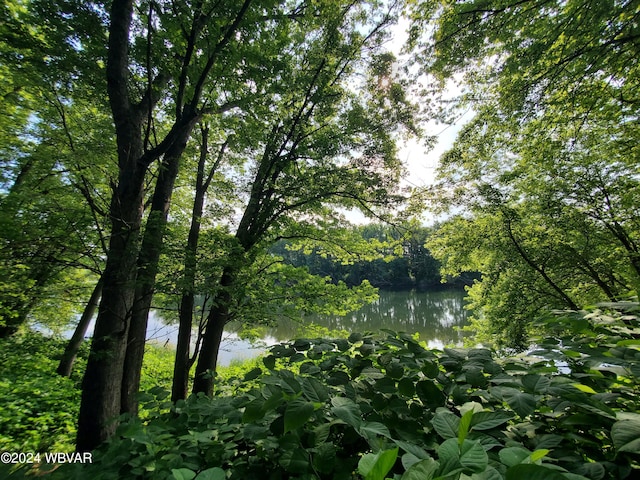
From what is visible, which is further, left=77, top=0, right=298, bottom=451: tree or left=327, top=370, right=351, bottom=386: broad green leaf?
left=77, top=0, right=298, bottom=451: tree

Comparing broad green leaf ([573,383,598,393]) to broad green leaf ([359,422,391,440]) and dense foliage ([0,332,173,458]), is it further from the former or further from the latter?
dense foliage ([0,332,173,458])

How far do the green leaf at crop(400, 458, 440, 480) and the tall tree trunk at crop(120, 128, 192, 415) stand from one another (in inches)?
128

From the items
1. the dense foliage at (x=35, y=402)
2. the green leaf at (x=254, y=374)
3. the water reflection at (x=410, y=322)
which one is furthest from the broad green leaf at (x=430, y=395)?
the water reflection at (x=410, y=322)

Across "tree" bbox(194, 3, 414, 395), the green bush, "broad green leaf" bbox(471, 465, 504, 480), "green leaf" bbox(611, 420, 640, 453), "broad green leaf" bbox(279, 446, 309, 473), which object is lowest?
the green bush

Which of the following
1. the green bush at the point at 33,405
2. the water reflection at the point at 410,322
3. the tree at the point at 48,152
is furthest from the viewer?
the water reflection at the point at 410,322

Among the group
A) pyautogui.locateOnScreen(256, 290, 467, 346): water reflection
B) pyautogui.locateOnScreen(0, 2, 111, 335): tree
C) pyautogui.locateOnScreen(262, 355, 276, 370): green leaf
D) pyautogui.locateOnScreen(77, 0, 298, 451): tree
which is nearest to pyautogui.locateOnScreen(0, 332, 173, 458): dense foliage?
pyautogui.locateOnScreen(0, 2, 111, 335): tree

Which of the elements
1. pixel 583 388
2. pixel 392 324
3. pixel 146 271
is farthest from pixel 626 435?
pixel 392 324

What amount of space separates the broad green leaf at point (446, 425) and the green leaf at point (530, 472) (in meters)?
0.26

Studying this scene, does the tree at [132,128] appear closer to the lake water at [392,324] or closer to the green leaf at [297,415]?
the green leaf at [297,415]

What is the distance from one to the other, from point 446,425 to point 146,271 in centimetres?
343

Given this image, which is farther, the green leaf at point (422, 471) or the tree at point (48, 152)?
the tree at point (48, 152)

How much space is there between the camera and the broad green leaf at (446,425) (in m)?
0.76

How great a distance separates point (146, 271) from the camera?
3.24 m

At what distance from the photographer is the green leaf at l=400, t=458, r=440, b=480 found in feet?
1.77
